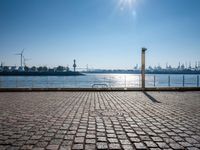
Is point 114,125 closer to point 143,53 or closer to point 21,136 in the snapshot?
point 21,136

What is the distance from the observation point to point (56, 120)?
19.8ft

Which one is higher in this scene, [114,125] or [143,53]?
[143,53]

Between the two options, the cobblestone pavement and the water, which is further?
the water

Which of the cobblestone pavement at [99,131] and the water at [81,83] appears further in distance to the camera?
the water at [81,83]

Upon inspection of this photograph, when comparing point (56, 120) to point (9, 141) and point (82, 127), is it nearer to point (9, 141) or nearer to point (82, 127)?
point (82, 127)

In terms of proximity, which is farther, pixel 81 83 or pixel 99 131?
pixel 81 83

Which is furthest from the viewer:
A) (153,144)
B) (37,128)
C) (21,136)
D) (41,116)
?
(41,116)

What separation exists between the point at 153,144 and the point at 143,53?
13108 millimetres

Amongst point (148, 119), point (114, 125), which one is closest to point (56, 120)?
point (114, 125)

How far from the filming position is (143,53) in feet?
54.2

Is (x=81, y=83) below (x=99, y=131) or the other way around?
below

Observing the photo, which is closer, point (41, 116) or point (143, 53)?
point (41, 116)

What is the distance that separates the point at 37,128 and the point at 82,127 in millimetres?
1144

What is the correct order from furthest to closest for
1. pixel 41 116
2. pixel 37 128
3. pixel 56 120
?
pixel 41 116
pixel 56 120
pixel 37 128
